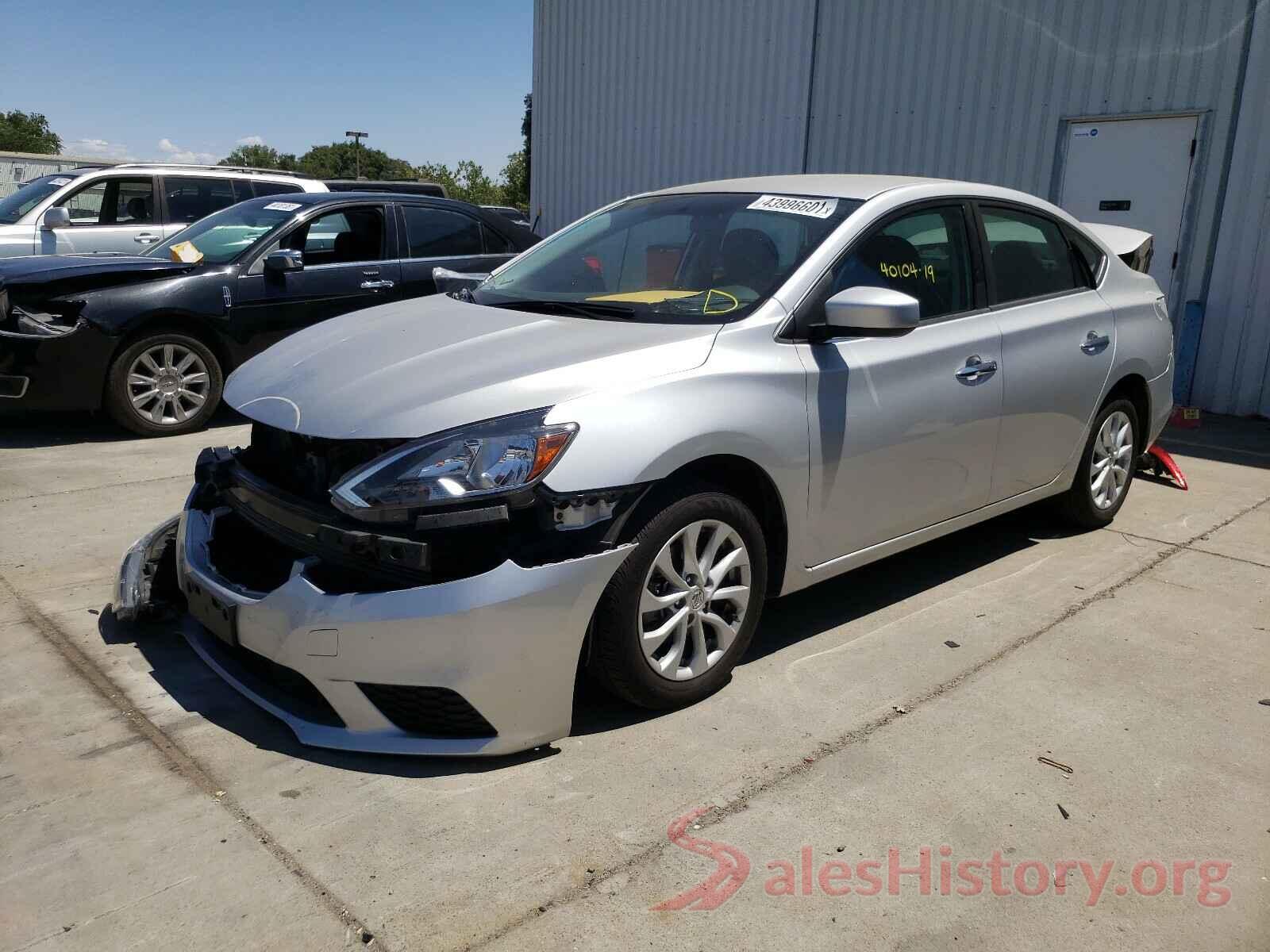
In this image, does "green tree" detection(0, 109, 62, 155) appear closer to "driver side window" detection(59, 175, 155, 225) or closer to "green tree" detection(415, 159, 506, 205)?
"green tree" detection(415, 159, 506, 205)

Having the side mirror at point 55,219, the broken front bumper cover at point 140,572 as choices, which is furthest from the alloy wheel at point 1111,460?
the side mirror at point 55,219

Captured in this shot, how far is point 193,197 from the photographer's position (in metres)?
10.7

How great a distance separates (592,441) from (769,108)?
10346mm

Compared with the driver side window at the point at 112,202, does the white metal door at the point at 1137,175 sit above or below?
above

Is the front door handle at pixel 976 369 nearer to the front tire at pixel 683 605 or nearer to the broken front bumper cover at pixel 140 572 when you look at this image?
the front tire at pixel 683 605

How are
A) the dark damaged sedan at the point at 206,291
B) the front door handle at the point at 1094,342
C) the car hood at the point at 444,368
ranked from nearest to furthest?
the car hood at the point at 444,368
the front door handle at the point at 1094,342
the dark damaged sedan at the point at 206,291

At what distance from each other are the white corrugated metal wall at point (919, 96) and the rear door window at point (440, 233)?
4931mm

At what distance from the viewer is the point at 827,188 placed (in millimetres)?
4133

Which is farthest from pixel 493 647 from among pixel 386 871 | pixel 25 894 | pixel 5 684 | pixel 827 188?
pixel 827 188

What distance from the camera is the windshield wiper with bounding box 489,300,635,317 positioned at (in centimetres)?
371

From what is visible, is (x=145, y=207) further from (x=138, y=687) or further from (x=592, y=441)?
(x=592, y=441)

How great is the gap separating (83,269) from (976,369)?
5.57 meters

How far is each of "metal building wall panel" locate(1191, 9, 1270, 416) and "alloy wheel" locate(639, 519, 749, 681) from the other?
722 cm

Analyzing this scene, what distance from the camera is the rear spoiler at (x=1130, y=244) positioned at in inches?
241
